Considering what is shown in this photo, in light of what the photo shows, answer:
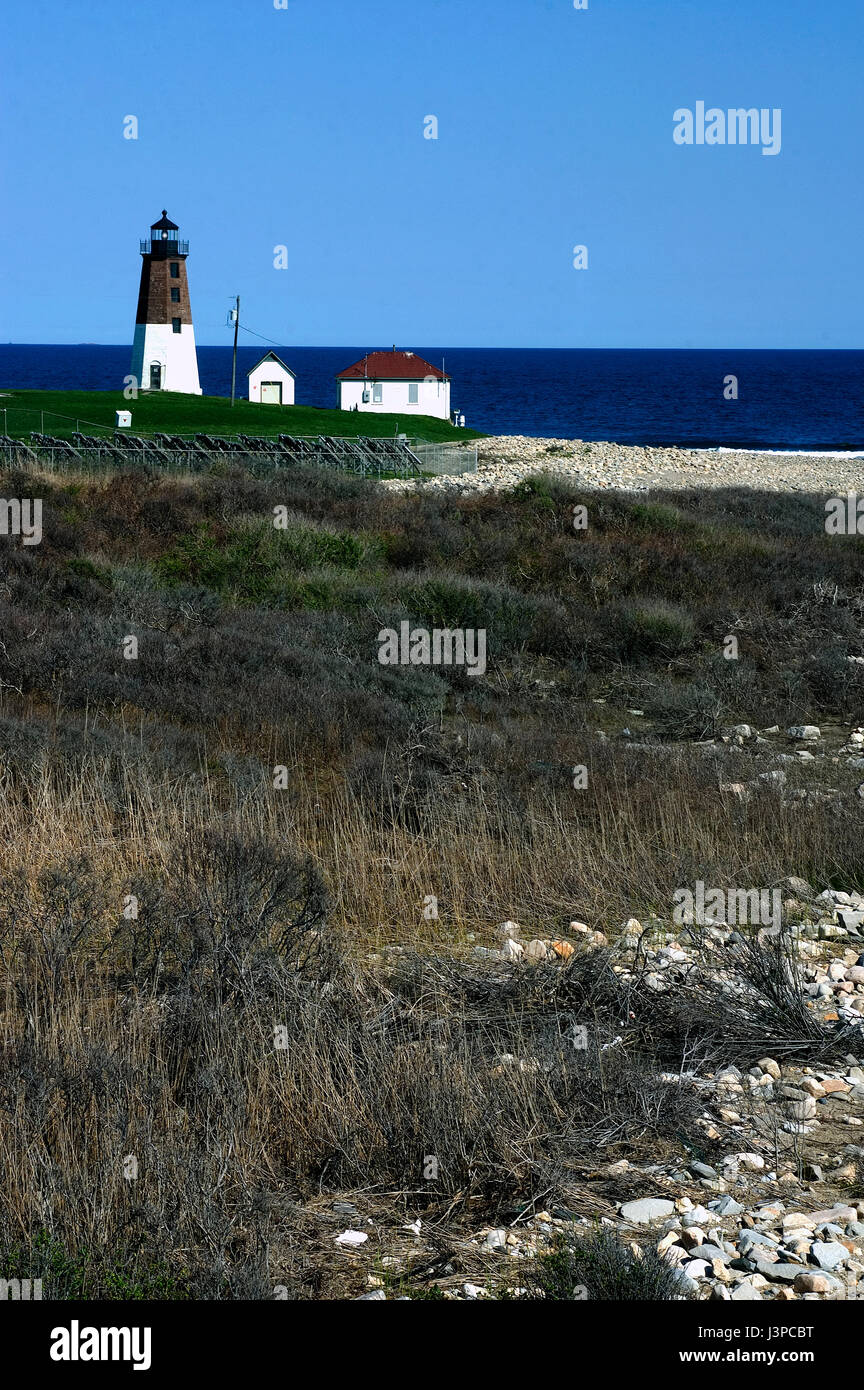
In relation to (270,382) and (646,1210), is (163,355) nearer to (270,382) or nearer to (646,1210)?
(270,382)

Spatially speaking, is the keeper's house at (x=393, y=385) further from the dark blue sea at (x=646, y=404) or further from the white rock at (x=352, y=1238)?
the white rock at (x=352, y=1238)

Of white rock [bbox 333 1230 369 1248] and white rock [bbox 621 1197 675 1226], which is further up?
white rock [bbox 621 1197 675 1226]

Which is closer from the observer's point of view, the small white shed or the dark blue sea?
the small white shed

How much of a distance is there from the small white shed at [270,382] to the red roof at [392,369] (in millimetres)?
4406

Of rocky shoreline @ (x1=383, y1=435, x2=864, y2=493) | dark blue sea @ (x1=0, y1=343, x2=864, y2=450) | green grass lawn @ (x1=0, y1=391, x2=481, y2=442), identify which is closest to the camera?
rocky shoreline @ (x1=383, y1=435, x2=864, y2=493)

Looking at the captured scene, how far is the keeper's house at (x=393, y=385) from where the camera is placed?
59.2 meters

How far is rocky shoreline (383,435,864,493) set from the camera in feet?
109

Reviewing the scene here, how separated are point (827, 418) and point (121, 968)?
95.4 metres

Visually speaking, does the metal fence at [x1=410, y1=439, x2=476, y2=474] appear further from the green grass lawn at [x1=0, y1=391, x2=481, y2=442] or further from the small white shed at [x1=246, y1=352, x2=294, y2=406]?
the small white shed at [x1=246, y1=352, x2=294, y2=406]

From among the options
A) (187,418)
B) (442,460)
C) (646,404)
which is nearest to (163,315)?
(187,418)

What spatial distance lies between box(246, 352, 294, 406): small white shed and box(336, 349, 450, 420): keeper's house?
13.3 ft

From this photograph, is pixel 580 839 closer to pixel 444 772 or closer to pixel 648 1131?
pixel 444 772

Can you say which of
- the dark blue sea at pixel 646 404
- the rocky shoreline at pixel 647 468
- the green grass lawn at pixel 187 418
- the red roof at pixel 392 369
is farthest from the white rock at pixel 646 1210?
the dark blue sea at pixel 646 404

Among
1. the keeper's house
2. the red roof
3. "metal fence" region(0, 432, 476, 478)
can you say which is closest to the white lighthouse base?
the keeper's house
